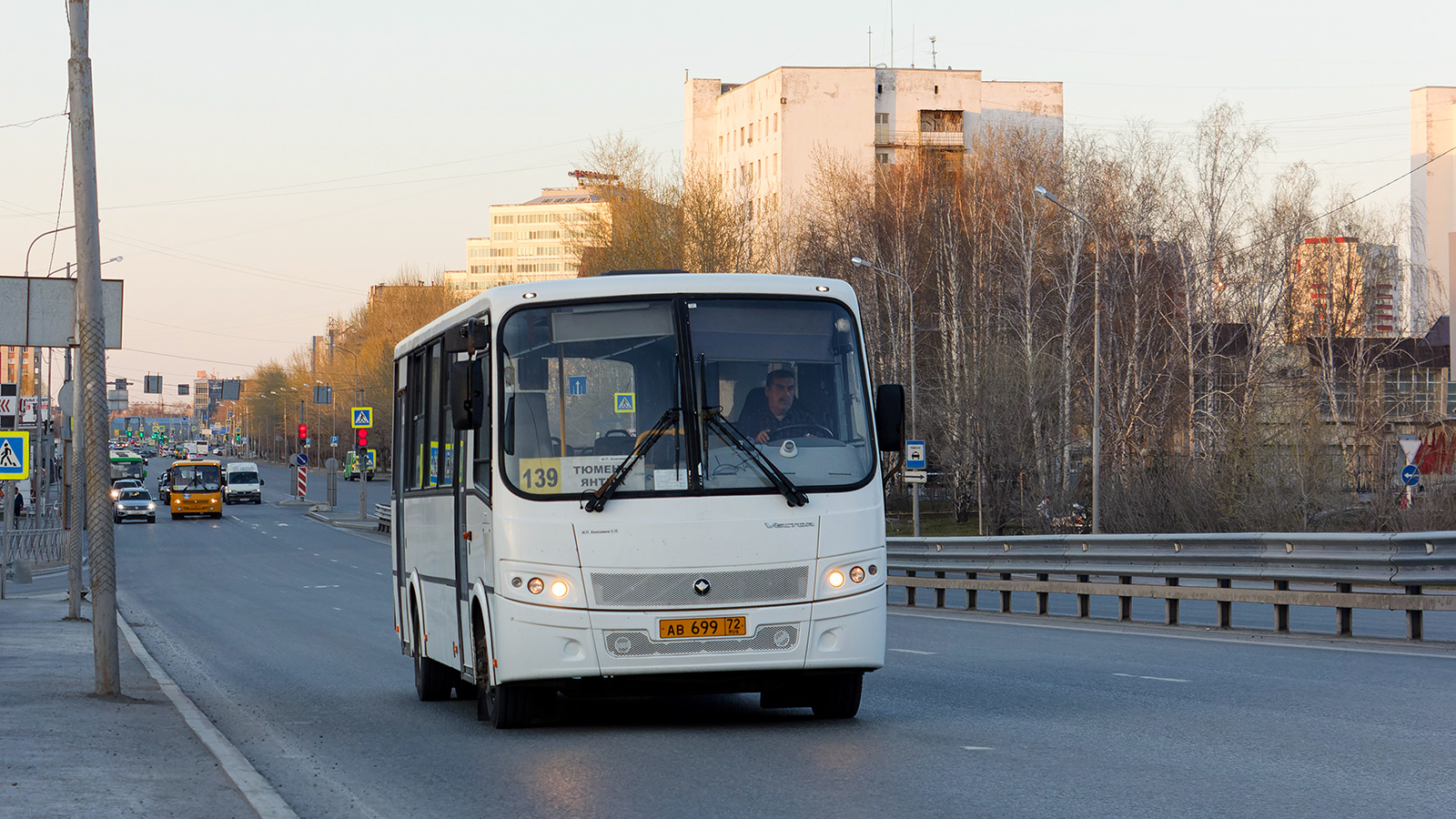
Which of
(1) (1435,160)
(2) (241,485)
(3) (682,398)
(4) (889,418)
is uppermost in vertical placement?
(1) (1435,160)

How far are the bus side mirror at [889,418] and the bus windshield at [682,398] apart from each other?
0.31 feet

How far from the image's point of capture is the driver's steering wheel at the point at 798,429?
10.5 metres

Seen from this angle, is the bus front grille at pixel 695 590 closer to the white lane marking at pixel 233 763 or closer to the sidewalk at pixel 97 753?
the white lane marking at pixel 233 763

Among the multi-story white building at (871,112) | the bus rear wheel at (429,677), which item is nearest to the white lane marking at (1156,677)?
the bus rear wheel at (429,677)

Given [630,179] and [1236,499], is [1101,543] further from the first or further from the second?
[630,179]

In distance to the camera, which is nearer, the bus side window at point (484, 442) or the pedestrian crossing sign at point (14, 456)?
the bus side window at point (484, 442)

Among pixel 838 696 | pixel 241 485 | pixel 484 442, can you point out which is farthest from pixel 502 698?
pixel 241 485

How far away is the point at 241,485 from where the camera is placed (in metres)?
88.5

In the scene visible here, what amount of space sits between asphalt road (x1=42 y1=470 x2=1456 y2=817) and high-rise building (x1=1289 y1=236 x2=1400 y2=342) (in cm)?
4218

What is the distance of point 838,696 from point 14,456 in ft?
72.8

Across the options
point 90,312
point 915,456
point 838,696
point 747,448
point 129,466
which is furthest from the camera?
point 129,466

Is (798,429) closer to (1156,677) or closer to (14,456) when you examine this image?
(1156,677)

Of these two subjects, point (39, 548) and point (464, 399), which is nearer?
point (464, 399)

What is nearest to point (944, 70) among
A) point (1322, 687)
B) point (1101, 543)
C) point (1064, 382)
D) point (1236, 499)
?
point (1064, 382)
